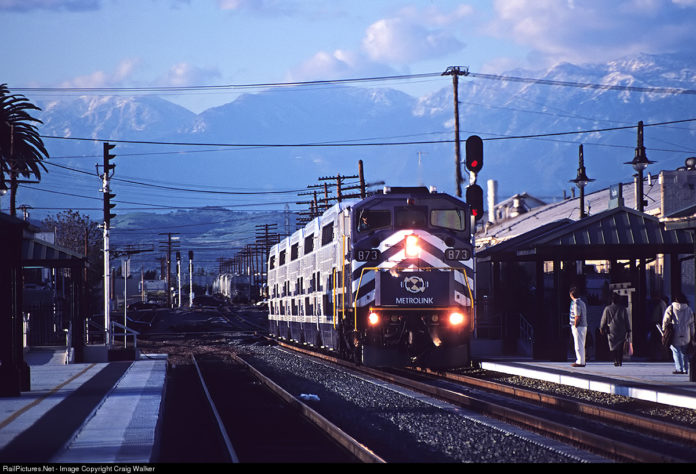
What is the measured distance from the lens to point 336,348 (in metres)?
26.4

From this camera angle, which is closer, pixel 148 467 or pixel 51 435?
pixel 148 467

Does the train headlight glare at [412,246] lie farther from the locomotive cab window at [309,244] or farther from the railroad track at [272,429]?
the locomotive cab window at [309,244]

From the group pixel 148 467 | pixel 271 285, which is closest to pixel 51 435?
pixel 148 467

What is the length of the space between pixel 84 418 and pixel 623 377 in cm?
1132

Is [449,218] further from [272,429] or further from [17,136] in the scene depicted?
[17,136]

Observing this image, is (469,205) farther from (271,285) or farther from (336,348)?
(271,285)

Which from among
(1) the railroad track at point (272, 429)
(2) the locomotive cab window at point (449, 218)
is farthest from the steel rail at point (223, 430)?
(2) the locomotive cab window at point (449, 218)

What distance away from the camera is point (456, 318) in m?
22.0

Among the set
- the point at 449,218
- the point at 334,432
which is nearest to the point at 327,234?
the point at 449,218

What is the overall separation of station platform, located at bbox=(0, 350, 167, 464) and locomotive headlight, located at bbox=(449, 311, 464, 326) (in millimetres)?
6792

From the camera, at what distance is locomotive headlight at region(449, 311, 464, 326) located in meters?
22.0

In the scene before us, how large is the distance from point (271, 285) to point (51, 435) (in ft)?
108

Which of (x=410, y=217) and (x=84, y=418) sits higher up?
(x=410, y=217)

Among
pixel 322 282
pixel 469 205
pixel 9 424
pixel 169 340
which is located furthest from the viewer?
pixel 169 340
